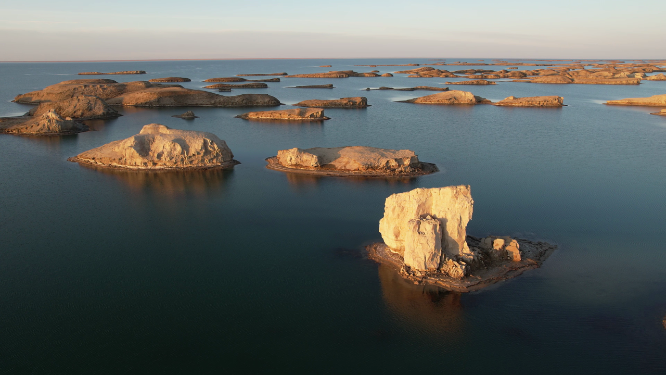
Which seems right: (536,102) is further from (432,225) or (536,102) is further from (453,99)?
(432,225)

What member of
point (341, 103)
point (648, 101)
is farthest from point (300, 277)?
point (648, 101)

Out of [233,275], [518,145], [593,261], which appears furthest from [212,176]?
[518,145]

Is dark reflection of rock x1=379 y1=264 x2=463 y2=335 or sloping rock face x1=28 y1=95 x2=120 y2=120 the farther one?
sloping rock face x1=28 y1=95 x2=120 y2=120

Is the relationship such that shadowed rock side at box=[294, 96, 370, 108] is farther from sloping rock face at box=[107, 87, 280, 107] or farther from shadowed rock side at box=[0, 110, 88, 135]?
shadowed rock side at box=[0, 110, 88, 135]

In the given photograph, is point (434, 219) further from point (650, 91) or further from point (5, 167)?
point (650, 91)

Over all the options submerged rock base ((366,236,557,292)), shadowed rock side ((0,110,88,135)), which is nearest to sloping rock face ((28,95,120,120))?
shadowed rock side ((0,110,88,135))

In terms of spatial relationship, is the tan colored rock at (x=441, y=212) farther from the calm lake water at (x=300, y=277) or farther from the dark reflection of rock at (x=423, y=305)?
the dark reflection of rock at (x=423, y=305)

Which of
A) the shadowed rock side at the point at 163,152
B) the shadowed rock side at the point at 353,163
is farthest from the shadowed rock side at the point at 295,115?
the shadowed rock side at the point at 353,163
